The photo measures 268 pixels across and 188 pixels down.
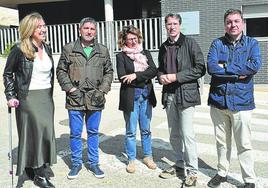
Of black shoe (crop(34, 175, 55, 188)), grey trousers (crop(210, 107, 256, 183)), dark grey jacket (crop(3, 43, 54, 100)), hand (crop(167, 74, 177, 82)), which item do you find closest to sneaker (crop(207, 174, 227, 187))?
grey trousers (crop(210, 107, 256, 183))

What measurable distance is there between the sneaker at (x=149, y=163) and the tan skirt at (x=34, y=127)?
1.33 metres

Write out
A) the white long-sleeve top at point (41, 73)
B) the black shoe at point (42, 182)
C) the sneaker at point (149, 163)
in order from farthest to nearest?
the sneaker at point (149, 163) < the black shoe at point (42, 182) < the white long-sleeve top at point (41, 73)

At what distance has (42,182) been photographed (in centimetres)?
486

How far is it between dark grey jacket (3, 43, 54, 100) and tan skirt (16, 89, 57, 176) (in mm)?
100

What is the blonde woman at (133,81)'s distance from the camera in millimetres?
5168

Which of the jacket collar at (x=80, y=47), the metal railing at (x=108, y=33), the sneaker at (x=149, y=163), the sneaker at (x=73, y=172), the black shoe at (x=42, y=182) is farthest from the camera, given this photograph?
the metal railing at (x=108, y=33)

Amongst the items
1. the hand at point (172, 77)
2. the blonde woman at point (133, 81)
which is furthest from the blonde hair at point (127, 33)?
the hand at point (172, 77)

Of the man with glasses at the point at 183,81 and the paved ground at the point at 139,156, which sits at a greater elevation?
the man with glasses at the point at 183,81

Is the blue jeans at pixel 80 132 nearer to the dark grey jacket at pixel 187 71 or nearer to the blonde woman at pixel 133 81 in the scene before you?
the blonde woman at pixel 133 81

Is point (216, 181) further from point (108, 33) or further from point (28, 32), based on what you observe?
point (108, 33)

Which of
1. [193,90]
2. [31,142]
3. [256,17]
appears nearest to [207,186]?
[193,90]

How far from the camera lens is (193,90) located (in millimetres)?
4777

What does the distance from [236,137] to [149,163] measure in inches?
54.1

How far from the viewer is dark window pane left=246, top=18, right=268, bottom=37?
12984mm
